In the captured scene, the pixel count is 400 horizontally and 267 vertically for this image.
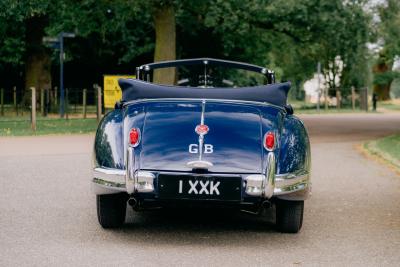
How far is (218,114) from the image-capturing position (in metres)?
6.08

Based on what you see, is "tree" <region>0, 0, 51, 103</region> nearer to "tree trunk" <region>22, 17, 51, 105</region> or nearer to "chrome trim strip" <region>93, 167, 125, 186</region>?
"tree trunk" <region>22, 17, 51, 105</region>

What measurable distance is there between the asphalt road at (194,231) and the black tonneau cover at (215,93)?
106cm

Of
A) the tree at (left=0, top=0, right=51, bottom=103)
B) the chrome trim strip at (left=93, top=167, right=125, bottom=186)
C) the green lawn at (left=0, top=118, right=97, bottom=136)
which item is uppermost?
the tree at (left=0, top=0, right=51, bottom=103)

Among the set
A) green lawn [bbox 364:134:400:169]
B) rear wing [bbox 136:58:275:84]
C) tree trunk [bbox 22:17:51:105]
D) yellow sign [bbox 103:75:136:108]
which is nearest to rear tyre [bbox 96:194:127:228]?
rear wing [bbox 136:58:275:84]

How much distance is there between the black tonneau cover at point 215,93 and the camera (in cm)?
649

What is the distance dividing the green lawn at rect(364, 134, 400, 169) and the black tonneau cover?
5.14 meters

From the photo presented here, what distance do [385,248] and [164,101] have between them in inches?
80.9

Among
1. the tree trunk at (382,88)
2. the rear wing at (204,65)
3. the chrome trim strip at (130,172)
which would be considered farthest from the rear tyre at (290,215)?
the tree trunk at (382,88)

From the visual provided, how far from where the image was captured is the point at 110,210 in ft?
20.5

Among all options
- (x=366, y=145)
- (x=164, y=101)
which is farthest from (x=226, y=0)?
(x=164, y=101)

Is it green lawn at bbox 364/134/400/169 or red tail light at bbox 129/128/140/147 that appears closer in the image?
red tail light at bbox 129/128/140/147

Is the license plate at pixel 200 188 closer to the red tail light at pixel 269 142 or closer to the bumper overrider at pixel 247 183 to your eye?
the bumper overrider at pixel 247 183

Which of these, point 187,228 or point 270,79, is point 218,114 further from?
point 270,79

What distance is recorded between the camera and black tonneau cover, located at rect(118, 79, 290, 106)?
21.3 ft
